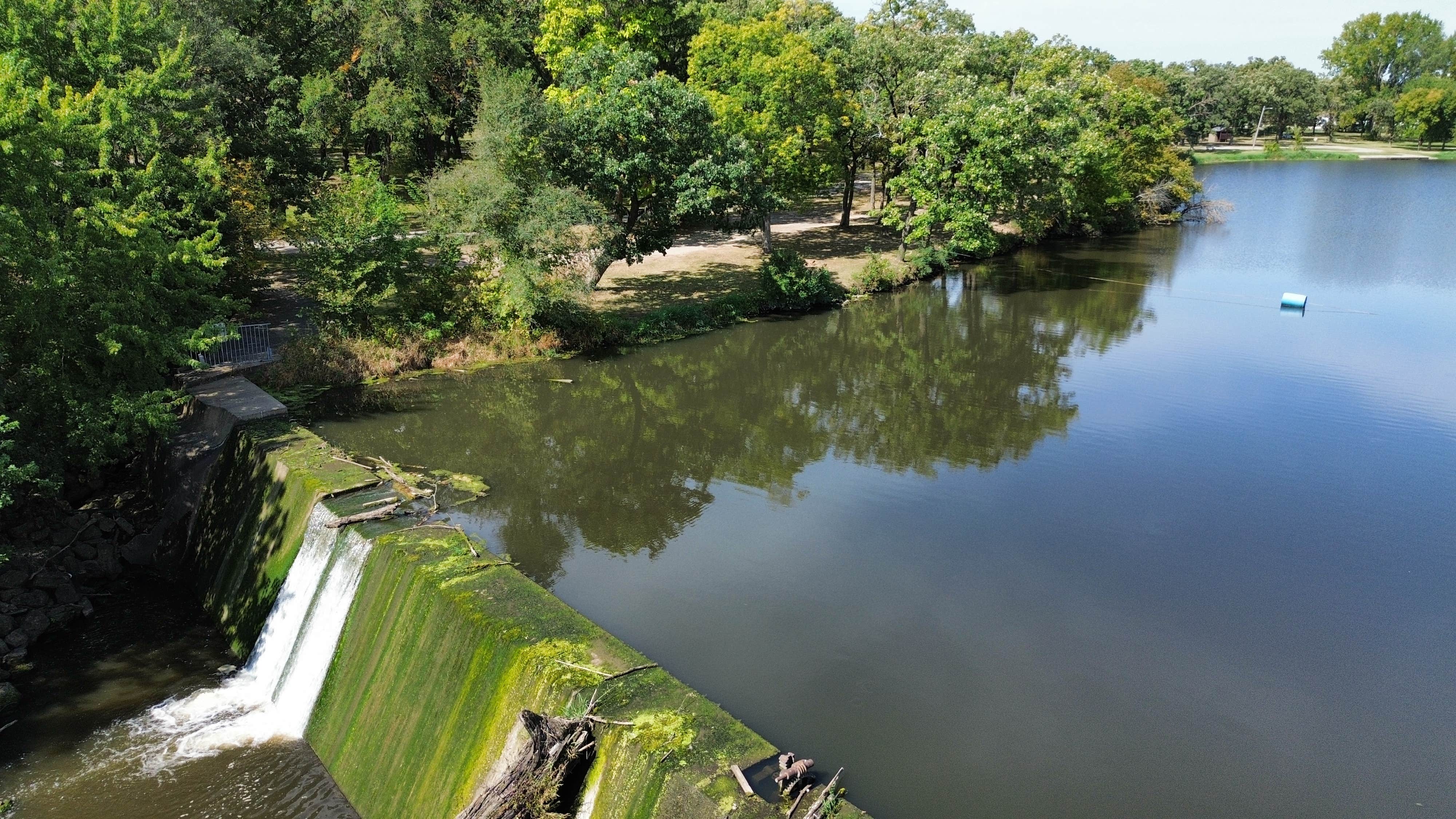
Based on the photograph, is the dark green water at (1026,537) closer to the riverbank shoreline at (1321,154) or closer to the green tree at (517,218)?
the green tree at (517,218)

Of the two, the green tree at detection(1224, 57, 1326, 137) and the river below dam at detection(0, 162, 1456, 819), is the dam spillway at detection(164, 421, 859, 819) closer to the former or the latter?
the river below dam at detection(0, 162, 1456, 819)

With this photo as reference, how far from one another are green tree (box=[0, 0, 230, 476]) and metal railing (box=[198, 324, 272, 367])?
281 cm

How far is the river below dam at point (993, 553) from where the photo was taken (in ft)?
32.9

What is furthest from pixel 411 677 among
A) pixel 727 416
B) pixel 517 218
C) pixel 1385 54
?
pixel 1385 54

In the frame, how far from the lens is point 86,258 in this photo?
14.5 meters

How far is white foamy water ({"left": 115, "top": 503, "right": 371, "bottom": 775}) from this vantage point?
36.1 ft

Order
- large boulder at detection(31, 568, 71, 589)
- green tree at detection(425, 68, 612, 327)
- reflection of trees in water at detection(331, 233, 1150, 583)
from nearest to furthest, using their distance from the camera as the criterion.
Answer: large boulder at detection(31, 568, 71, 589)
reflection of trees in water at detection(331, 233, 1150, 583)
green tree at detection(425, 68, 612, 327)

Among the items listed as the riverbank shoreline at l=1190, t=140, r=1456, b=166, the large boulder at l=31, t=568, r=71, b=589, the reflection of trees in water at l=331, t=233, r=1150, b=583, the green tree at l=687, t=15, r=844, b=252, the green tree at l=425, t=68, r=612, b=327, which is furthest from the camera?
the riverbank shoreline at l=1190, t=140, r=1456, b=166

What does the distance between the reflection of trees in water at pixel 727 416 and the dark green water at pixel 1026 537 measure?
10 centimetres

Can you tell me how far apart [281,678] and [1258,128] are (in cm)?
10281

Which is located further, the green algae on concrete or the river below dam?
the green algae on concrete

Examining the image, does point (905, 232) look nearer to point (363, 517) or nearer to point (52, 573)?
point (363, 517)

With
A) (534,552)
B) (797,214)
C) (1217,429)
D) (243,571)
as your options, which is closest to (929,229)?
(797,214)

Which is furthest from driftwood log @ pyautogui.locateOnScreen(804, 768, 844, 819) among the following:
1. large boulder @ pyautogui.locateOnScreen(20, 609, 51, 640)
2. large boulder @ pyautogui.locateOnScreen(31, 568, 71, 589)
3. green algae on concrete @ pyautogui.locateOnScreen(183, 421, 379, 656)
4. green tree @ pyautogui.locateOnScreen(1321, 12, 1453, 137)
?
green tree @ pyautogui.locateOnScreen(1321, 12, 1453, 137)
